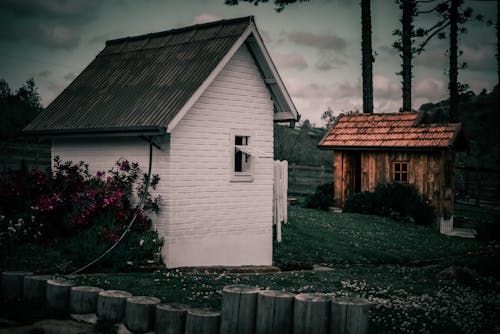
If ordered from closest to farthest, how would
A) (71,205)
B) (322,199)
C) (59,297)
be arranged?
(59,297), (71,205), (322,199)

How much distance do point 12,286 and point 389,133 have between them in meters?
20.5

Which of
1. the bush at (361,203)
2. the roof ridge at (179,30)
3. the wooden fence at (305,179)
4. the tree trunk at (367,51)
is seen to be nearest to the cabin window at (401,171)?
the bush at (361,203)

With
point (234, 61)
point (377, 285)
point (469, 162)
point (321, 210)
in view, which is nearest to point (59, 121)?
point (234, 61)

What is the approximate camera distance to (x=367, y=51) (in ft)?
97.0

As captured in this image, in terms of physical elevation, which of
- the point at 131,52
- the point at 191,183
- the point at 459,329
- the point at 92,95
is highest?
the point at 131,52

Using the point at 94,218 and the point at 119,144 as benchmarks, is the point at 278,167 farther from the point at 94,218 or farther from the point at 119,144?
the point at 94,218

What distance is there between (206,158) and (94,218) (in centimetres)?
298

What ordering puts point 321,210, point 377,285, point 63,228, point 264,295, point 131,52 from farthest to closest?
point 321,210, point 131,52, point 63,228, point 377,285, point 264,295

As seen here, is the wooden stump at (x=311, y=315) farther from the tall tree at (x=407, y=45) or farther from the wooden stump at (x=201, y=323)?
the tall tree at (x=407, y=45)

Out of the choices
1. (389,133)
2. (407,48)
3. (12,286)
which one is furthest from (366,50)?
(12,286)

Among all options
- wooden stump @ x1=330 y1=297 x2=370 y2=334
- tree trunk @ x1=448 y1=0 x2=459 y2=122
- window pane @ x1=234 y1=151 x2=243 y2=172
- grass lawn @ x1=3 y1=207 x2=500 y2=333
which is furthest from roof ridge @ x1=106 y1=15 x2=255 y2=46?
tree trunk @ x1=448 y1=0 x2=459 y2=122

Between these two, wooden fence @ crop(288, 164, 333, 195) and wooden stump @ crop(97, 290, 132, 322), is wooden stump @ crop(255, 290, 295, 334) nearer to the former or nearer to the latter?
wooden stump @ crop(97, 290, 132, 322)

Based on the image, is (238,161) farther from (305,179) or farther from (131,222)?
(305,179)

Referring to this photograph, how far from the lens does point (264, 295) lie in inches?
289
